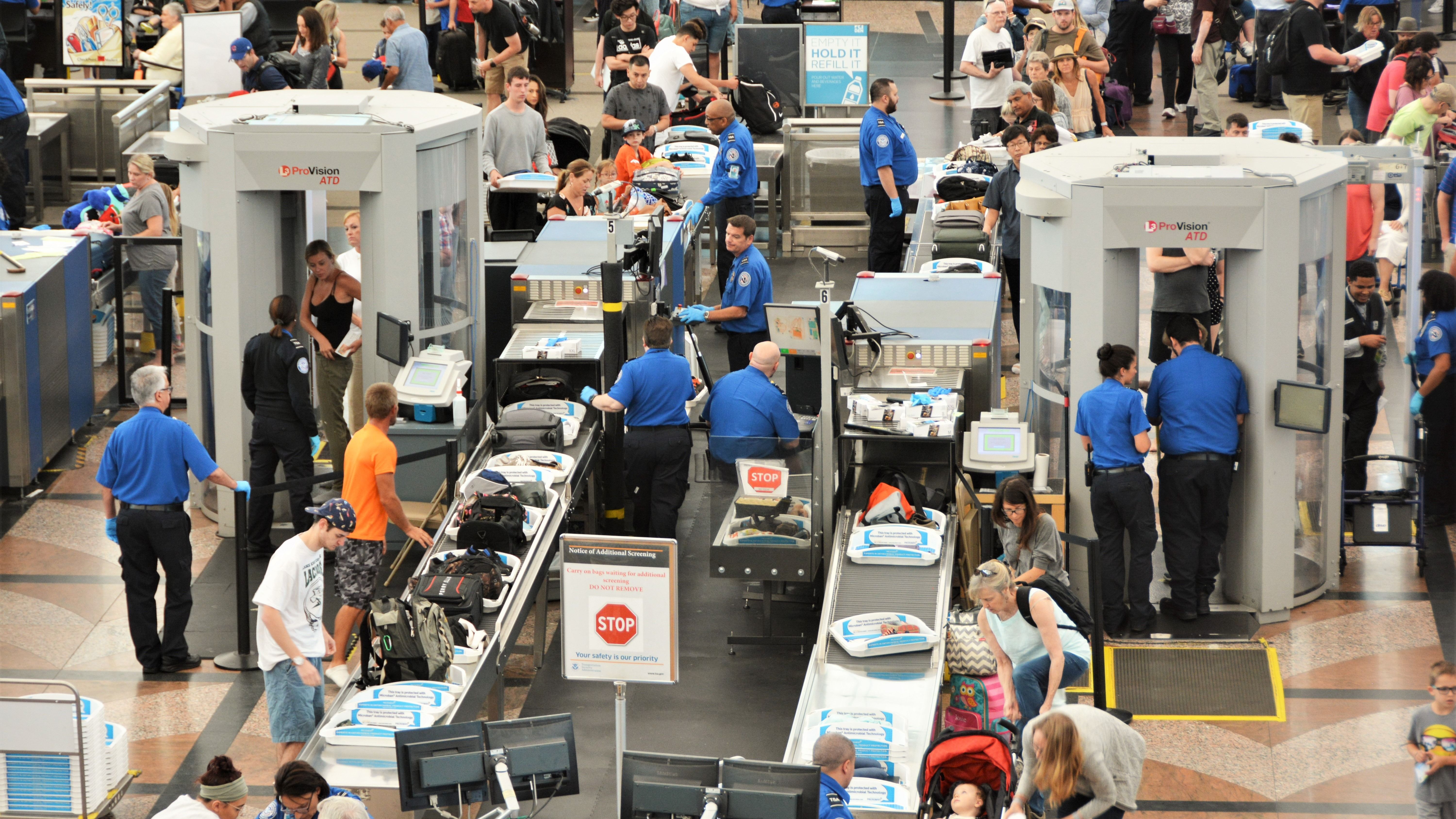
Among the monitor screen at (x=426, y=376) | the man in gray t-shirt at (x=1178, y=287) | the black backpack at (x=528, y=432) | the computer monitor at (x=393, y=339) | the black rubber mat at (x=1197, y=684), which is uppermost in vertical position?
the man in gray t-shirt at (x=1178, y=287)

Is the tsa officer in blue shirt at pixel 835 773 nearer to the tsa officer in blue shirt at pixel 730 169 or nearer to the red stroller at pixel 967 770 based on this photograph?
the red stroller at pixel 967 770

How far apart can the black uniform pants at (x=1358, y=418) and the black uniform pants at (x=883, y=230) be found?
5277 millimetres

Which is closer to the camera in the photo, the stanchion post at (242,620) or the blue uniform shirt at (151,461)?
the blue uniform shirt at (151,461)

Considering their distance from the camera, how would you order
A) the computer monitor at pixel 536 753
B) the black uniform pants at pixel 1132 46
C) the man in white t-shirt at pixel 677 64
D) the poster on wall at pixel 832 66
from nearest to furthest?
the computer monitor at pixel 536 753, the man in white t-shirt at pixel 677 64, the poster on wall at pixel 832 66, the black uniform pants at pixel 1132 46

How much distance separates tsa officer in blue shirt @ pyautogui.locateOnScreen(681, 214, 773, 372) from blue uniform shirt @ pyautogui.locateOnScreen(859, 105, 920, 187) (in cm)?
273

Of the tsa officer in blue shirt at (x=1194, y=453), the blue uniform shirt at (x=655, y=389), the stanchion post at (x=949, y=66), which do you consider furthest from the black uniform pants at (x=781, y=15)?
the tsa officer in blue shirt at (x=1194, y=453)

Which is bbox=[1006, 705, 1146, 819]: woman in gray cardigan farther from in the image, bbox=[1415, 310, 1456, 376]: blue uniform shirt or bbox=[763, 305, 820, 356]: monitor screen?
bbox=[1415, 310, 1456, 376]: blue uniform shirt

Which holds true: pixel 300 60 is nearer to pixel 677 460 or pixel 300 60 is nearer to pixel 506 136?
pixel 506 136

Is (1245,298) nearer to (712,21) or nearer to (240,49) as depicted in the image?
(240,49)

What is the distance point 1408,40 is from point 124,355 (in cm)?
1236

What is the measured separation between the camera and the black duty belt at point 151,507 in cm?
1048

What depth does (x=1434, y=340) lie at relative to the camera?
12.1 m

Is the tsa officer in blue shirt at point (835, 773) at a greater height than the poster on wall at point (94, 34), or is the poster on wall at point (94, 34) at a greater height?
the poster on wall at point (94, 34)

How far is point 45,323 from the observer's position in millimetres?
13773
